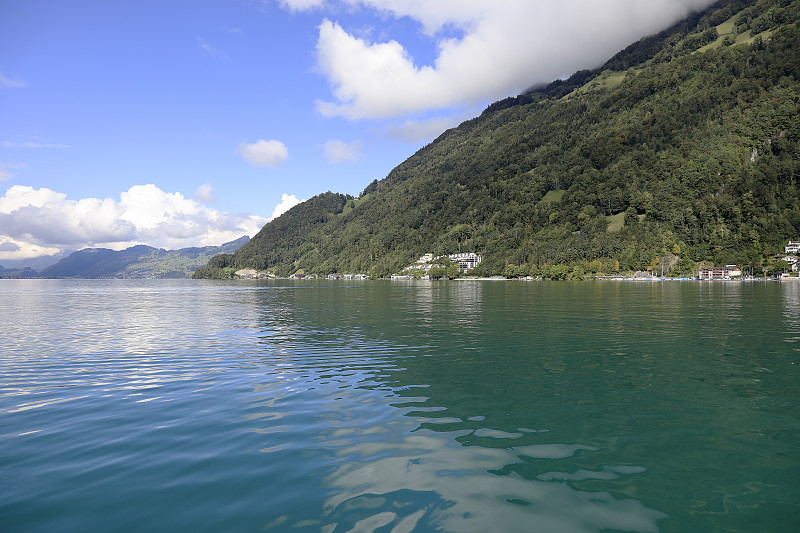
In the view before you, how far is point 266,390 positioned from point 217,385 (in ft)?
8.48

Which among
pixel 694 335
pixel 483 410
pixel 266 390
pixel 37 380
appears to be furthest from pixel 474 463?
pixel 694 335

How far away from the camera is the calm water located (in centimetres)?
810

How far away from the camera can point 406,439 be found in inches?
468

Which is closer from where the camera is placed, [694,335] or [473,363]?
[473,363]

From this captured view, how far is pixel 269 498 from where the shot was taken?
8664 mm

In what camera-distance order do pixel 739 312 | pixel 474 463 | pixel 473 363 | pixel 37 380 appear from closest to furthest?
pixel 474 463 < pixel 37 380 < pixel 473 363 < pixel 739 312

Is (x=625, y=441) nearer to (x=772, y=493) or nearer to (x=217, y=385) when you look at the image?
(x=772, y=493)

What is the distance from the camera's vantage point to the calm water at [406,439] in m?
8.10

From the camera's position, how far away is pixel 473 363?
22.6 meters

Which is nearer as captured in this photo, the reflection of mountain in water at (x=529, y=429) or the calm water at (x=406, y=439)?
the calm water at (x=406, y=439)

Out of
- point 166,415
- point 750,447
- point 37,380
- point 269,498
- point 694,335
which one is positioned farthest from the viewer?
point 694,335

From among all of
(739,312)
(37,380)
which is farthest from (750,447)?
(739,312)

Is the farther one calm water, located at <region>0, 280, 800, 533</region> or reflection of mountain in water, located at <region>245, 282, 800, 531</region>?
reflection of mountain in water, located at <region>245, 282, 800, 531</region>

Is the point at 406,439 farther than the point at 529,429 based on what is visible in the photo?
No
